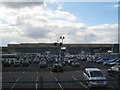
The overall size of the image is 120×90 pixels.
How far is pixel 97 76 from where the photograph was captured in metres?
20.3

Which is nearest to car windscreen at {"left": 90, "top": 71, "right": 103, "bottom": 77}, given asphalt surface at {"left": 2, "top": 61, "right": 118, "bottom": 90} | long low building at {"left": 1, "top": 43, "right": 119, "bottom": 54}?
asphalt surface at {"left": 2, "top": 61, "right": 118, "bottom": 90}

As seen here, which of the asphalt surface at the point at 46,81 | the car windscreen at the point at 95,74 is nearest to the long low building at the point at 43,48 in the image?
the asphalt surface at the point at 46,81

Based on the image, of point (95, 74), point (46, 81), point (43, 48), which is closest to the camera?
point (46, 81)

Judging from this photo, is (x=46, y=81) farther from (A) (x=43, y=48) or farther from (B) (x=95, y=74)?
(A) (x=43, y=48)

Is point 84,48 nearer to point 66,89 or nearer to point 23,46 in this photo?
point 23,46

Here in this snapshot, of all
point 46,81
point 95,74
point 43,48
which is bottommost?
point 43,48

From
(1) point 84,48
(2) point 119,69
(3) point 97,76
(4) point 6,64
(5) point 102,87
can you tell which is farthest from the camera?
(1) point 84,48

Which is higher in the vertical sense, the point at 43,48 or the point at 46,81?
the point at 46,81

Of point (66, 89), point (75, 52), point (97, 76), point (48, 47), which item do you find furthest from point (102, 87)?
point (75, 52)

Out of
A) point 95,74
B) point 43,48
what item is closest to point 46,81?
point 95,74

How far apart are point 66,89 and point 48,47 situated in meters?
138

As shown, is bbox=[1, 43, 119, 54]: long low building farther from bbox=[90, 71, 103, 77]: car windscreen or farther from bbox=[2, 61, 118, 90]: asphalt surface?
bbox=[90, 71, 103, 77]: car windscreen

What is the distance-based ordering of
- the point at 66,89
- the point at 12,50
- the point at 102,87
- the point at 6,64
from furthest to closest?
the point at 12,50, the point at 6,64, the point at 102,87, the point at 66,89

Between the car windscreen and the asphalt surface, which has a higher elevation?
the car windscreen
